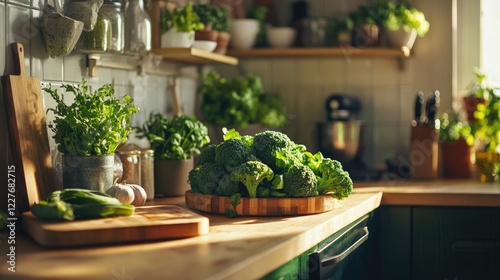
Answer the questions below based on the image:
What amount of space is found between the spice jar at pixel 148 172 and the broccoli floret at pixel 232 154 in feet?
1.13

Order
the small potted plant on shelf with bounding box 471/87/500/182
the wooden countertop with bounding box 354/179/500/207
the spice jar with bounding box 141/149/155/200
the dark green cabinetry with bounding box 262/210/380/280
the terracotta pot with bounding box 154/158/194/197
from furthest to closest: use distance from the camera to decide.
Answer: the small potted plant on shelf with bounding box 471/87/500/182
the wooden countertop with bounding box 354/179/500/207
the terracotta pot with bounding box 154/158/194/197
the spice jar with bounding box 141/149/155/200
the dark green cabinetry with bounding box 262/210/380/280

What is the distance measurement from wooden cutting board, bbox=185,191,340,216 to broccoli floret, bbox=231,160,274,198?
36 millimetres

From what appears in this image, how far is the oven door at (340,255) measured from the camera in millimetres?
1984

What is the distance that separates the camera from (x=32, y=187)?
204 centimetres

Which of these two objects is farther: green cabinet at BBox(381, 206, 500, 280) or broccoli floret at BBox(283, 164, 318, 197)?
green cabinet at BBox(381, 206, 500, 280)

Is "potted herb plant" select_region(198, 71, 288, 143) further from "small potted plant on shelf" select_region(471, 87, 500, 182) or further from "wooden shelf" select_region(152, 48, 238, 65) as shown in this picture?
"small potted plant on shelf" select_region(471, 87, 500, 182)

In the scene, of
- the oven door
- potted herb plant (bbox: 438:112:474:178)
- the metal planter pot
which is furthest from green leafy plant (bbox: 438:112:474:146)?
the metal planter pot

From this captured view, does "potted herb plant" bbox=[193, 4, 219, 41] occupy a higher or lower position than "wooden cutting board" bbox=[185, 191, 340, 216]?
higher

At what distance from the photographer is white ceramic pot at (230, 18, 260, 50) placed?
354cm

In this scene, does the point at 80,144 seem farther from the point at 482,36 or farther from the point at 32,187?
the point at 482,36

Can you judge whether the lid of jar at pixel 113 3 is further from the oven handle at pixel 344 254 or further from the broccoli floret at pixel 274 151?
the oven handle at pixel 344 254

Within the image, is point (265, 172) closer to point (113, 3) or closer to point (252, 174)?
point (252, 174)

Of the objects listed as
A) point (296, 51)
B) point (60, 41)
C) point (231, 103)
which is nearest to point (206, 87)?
point (231, 103)

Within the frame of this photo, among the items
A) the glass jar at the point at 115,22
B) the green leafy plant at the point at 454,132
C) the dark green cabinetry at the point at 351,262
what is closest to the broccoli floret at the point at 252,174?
the dark green cabinetry at the point at 351,262
